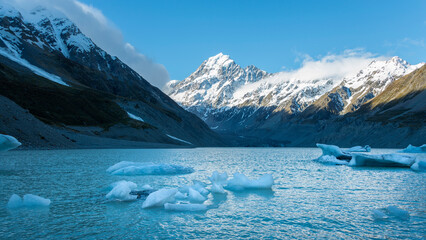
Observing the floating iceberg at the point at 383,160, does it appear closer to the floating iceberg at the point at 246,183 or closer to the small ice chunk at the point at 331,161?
the small ice chunk at the point at 331,161

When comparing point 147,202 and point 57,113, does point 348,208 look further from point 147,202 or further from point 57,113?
point 57,113

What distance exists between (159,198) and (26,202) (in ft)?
22.7

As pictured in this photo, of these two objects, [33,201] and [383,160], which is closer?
[33,201]

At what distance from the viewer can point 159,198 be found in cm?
1723

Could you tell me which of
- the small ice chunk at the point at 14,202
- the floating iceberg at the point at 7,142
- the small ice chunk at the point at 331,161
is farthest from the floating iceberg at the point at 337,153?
the small ice chunk at the point at 14,202

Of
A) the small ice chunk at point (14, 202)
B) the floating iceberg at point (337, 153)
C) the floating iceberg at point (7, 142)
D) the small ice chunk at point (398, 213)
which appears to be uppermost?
the floating iceberg at point (337, 153)

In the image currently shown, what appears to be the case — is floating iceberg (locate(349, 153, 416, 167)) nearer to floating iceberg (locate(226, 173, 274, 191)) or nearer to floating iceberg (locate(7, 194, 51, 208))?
floating iceberg (locate(226, 173, 274, 191))

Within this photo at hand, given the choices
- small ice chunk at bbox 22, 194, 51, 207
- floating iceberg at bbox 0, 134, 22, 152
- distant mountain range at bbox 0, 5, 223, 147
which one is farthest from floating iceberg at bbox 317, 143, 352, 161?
distant mountain range at bbox 0, 5, 223, 147

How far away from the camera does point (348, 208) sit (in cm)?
1772

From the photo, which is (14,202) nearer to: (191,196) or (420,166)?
(191,196)

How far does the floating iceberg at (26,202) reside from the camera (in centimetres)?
1645

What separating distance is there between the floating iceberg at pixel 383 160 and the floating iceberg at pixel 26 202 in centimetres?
3886

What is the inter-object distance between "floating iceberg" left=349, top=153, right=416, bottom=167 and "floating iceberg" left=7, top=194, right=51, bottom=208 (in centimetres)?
3886

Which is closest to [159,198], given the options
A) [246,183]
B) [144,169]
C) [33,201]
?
[33,201]
